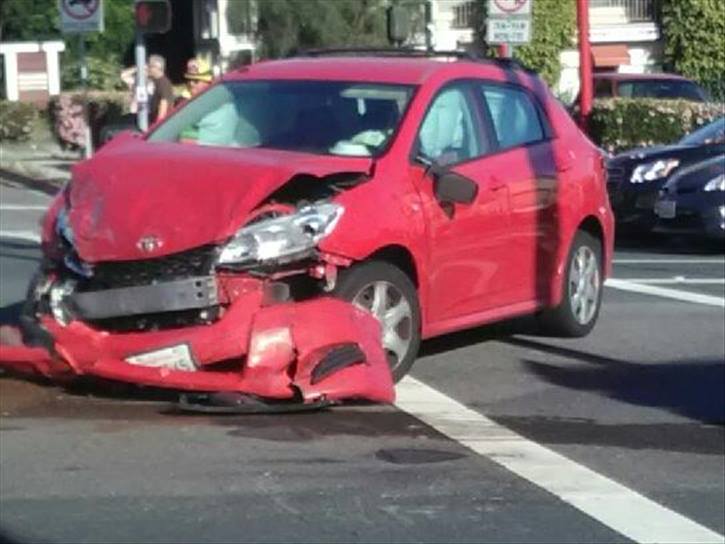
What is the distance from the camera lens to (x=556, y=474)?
344 inches

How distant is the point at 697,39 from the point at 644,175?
91.6 feet

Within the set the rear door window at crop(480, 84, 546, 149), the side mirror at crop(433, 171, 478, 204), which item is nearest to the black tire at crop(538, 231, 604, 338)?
the rear door window at crop(480, 84, 546, 149)

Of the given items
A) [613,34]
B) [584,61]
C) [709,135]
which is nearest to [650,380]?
[709,135]

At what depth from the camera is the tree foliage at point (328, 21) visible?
45.7 metres

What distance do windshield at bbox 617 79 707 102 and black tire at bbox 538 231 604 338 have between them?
19.4m

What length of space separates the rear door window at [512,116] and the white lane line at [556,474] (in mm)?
1714

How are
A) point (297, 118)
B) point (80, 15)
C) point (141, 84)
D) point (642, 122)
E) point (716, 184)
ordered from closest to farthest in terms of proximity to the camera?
1. point (297, 118)
2. point (716, 184)
3. point (141, 84)
4. point (80, 15)
5. point (642, 122)

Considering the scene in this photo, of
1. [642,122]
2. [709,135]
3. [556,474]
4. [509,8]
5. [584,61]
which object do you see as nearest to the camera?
[556,474]

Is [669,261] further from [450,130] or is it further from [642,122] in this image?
Result: [642,122]

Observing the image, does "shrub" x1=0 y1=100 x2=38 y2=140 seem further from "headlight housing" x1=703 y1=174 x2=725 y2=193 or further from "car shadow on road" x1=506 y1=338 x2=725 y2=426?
"car shadow on road" x1=506 y1=338 x2=725 y2=426

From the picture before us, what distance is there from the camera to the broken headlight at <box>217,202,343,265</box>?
954 centimetres

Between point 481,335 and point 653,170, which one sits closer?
point 481,335

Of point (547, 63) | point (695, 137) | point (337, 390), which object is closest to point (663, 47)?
point (547, 63)

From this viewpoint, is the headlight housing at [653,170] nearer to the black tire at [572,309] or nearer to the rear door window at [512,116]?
the black tire at [572,309]
